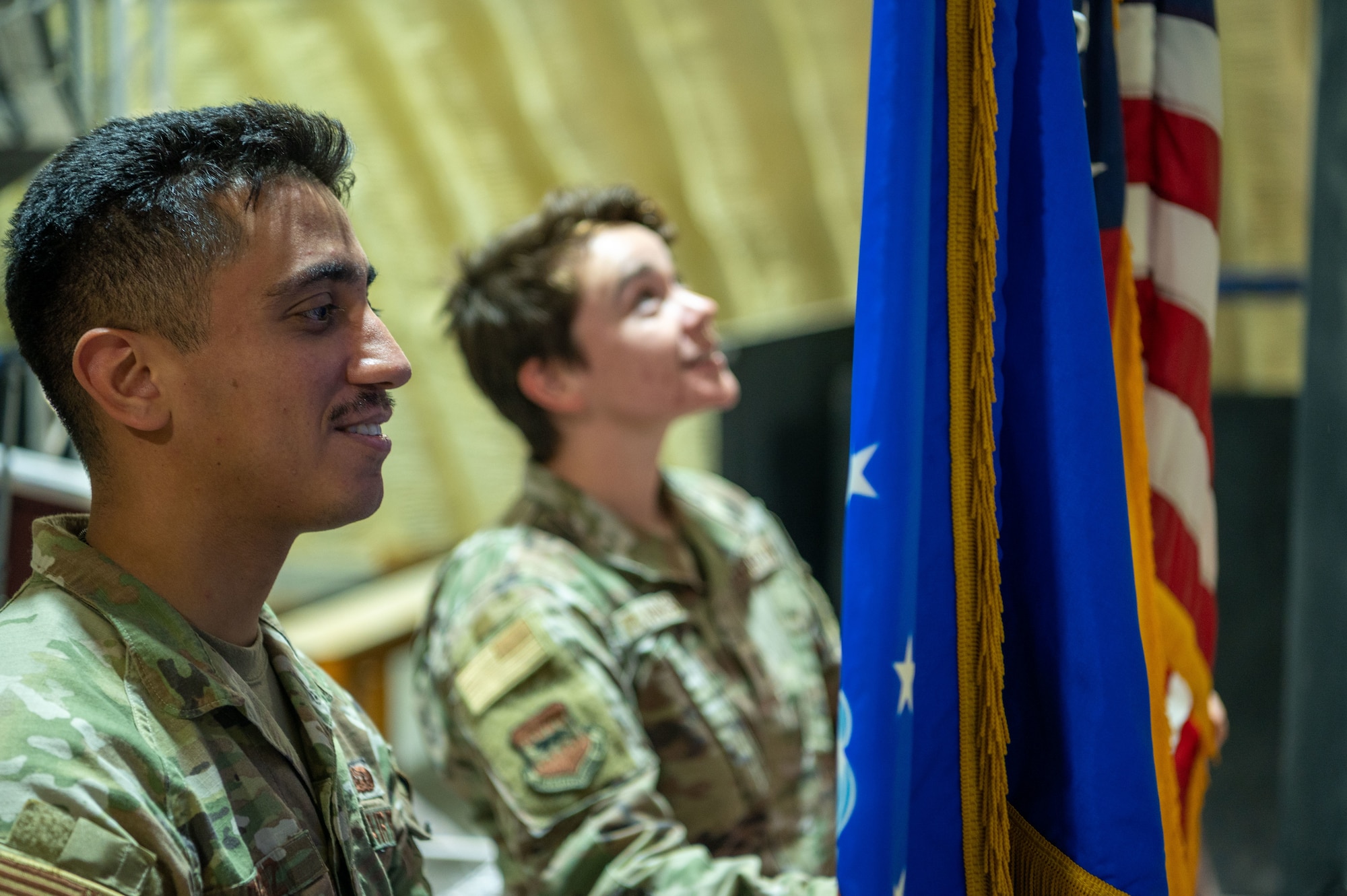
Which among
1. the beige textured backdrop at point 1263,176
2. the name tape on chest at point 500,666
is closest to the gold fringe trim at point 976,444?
the name tape on chest at point 500,666

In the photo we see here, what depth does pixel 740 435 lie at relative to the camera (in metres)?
3.13

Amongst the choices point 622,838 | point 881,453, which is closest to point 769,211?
point 622,838

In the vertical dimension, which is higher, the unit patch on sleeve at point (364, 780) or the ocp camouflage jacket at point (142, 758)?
the ocp camouflage jacket at point (142, 758)

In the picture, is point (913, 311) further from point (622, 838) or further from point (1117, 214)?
point (622, 838)

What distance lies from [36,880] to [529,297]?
1310 mm

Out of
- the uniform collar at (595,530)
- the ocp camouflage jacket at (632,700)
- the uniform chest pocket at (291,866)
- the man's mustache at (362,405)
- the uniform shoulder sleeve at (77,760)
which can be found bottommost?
the ocp camouflage jacket at (632,700)

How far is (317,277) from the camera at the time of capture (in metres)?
1.04

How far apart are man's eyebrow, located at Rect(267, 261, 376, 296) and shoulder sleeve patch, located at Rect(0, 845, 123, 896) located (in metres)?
0.47

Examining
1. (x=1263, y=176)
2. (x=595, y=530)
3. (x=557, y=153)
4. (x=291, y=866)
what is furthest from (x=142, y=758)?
(x=1263, y=176)

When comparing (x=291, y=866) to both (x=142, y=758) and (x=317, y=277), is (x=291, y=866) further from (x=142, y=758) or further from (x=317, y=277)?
(x=317, y=277)

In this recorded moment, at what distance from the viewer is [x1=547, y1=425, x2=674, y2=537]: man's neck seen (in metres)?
1.96

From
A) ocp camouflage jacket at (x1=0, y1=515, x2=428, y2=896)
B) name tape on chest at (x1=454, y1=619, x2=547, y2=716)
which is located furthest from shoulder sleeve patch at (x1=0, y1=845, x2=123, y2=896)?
name tape on chest at (x1=454, y1=619, x2=547, y2=716)

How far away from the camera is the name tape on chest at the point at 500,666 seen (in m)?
1.60

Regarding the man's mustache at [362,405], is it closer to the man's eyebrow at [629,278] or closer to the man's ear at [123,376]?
the man's ear at [123,376]
